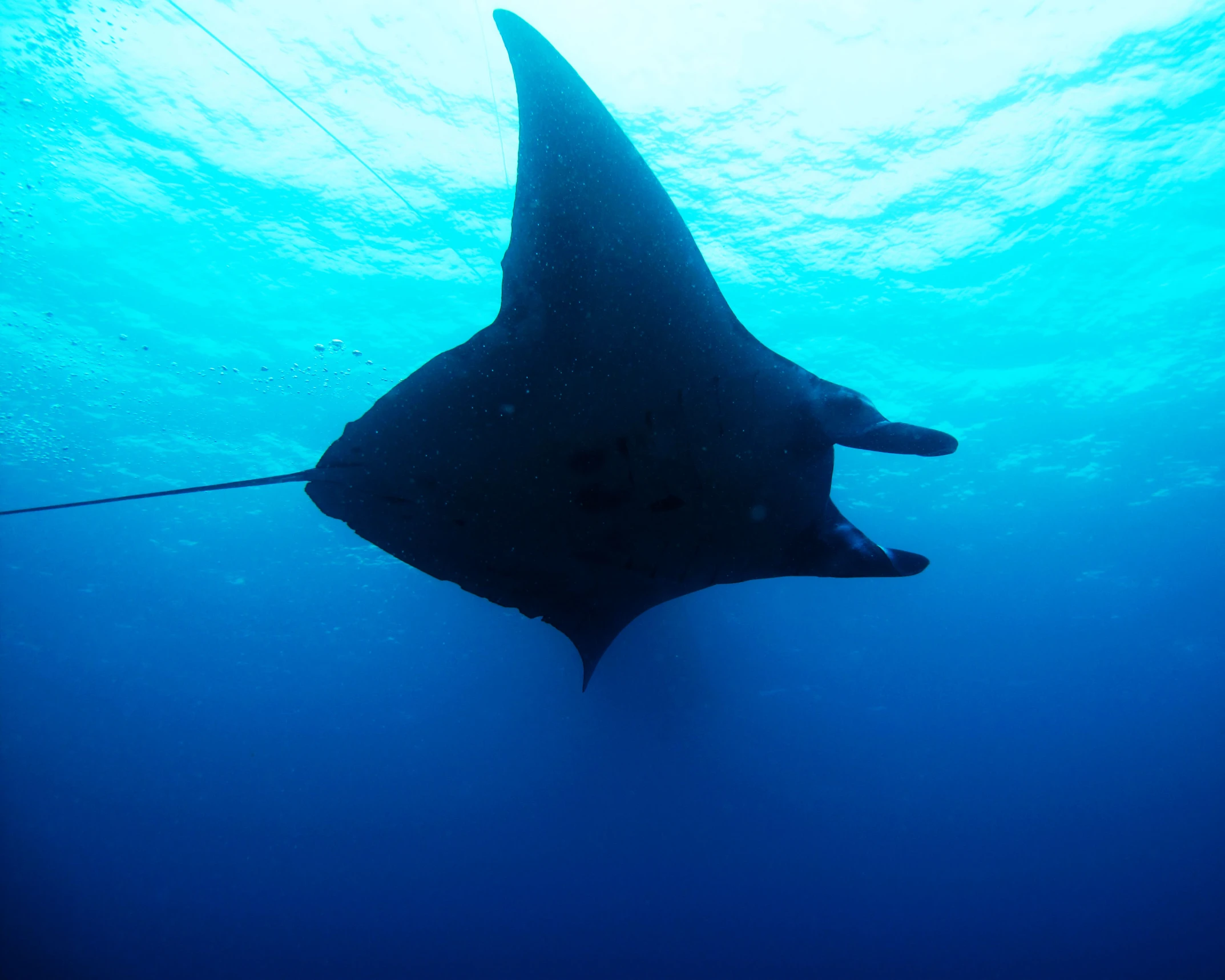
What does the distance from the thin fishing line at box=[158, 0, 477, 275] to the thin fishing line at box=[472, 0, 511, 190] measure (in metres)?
1.56

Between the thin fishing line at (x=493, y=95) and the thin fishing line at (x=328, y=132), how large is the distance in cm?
156

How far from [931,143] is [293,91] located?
8601 mm

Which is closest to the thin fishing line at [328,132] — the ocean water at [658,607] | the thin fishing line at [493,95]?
the ocean water at [658,607]

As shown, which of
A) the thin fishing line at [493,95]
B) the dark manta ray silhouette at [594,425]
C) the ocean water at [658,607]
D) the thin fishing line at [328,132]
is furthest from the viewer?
the ocean water at [658,607]

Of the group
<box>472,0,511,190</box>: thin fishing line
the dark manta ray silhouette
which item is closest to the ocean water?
<box>472,0,511,190</box>: thin fishing line

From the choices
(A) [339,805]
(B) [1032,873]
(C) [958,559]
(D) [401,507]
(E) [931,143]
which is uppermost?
(E) [931,143]

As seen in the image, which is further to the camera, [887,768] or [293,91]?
[887,768]

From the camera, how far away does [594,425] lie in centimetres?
299

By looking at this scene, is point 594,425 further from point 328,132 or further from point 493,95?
point 493,95

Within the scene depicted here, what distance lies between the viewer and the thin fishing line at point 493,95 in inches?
272

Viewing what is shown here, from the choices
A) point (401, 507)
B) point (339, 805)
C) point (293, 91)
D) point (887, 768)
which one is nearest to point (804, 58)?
point (293, 91)

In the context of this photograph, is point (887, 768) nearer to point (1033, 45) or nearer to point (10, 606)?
point (1033, 45)

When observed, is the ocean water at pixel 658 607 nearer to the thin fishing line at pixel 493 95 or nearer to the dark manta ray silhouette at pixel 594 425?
the thin fishing line at pixel 493 95

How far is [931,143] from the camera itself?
826 centimetres
